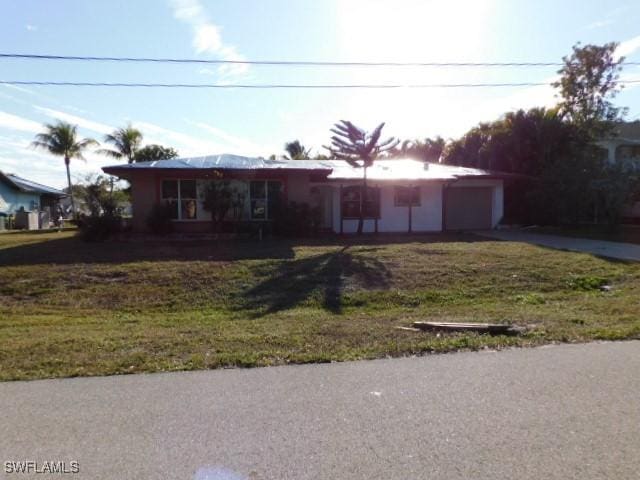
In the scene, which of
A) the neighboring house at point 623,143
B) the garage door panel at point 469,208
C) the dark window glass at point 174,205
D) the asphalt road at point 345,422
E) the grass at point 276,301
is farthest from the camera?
the neighboring house at point 623,143

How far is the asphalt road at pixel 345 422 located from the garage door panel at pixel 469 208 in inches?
747

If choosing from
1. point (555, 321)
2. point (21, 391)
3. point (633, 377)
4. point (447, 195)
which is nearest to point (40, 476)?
point (21, 391)

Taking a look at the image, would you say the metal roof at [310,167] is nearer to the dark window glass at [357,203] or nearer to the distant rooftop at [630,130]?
the dark window glass at [357,203]

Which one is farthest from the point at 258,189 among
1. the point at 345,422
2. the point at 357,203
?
the point at 345,422

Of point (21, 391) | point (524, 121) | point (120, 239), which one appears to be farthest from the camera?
point (524, 121)

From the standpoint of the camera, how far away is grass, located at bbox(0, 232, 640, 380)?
5.73m

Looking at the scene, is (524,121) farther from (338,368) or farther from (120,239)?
(338,368)

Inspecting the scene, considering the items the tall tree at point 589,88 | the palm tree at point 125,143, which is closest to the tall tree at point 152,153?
the palm tree at point 125,143

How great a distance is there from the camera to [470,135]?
30969mm

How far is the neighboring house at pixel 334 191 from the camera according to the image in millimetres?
18078

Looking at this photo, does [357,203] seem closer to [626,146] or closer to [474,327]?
[474,327]

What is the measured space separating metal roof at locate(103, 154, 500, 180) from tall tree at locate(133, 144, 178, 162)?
806 inches

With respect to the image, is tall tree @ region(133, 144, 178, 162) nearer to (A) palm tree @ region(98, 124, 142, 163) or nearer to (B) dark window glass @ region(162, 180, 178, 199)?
(A) palm tree @ region(98, 124, 142, 163)

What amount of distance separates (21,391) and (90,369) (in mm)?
697
